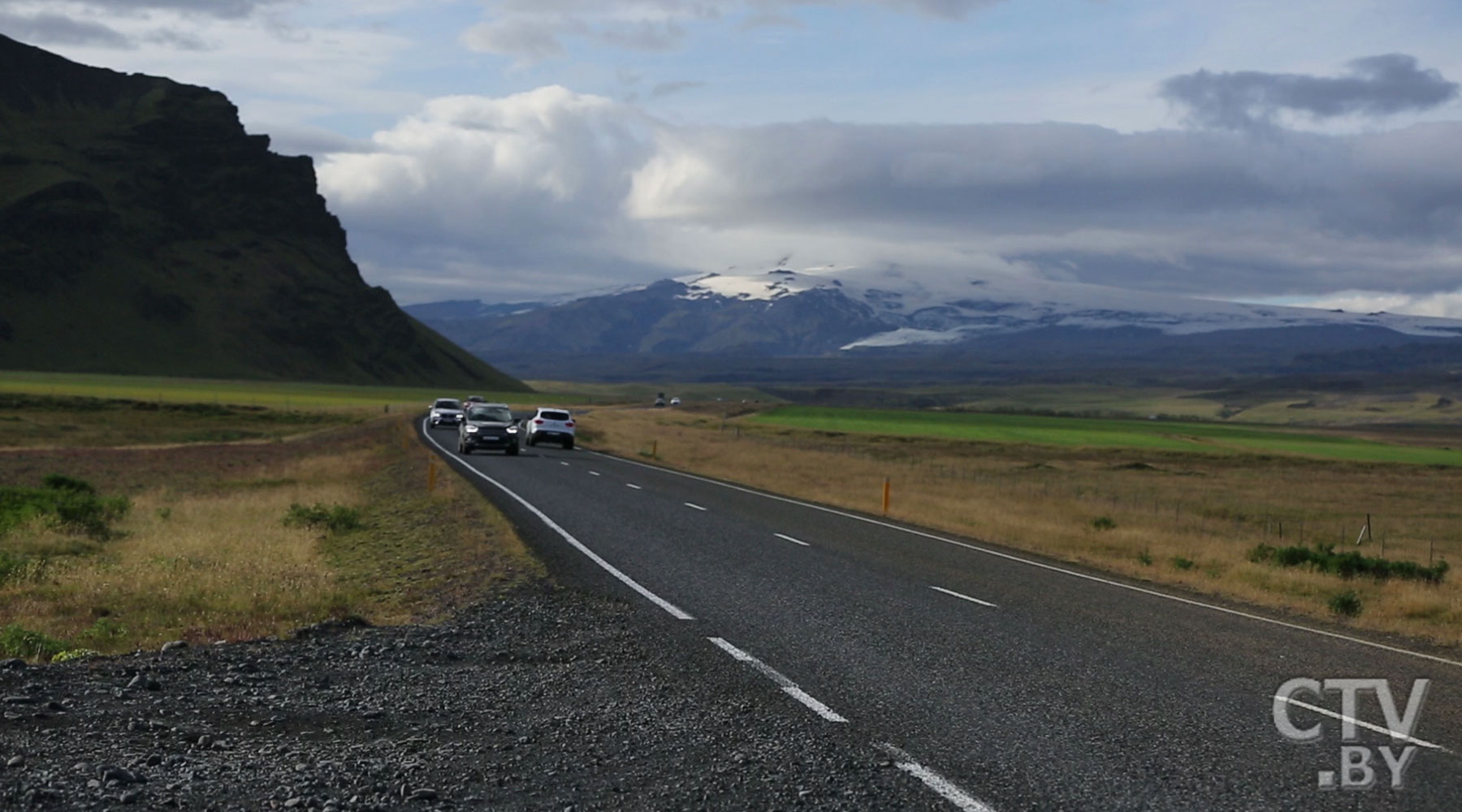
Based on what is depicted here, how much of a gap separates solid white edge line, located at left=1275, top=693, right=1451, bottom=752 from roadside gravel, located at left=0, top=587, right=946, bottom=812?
3622 millimetres

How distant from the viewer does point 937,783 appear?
727cm

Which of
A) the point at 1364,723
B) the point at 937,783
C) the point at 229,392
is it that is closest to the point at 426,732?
the point at 937,783

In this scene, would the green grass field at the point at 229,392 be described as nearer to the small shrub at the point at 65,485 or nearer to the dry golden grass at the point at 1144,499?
the dry golden grass at the point at 1144,499

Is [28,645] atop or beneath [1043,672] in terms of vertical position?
atop

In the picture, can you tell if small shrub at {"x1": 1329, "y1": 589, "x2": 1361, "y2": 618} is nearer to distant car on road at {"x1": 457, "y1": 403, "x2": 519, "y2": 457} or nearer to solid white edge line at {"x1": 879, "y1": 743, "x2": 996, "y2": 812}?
solid white edge line at {"x1": 879, "y1": 743, "x2": 996, "y2": 812}

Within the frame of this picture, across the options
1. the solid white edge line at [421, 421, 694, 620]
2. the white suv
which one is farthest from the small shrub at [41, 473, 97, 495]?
the white suv

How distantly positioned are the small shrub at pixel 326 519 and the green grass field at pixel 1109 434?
198 ft

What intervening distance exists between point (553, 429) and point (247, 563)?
115 ft

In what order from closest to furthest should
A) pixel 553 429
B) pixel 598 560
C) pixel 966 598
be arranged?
pixel 966 598
pixel 598 560
pixel 553 429

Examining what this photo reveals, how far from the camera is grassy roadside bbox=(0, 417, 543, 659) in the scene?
1277cm

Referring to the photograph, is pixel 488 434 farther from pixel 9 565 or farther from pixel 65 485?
pixel 9 565

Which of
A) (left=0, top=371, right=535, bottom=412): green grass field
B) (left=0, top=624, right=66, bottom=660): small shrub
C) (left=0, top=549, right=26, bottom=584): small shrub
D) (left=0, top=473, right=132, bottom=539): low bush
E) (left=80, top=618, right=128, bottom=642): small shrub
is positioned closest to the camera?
(left=0, top=624, right=66, bottom=660): small shrub

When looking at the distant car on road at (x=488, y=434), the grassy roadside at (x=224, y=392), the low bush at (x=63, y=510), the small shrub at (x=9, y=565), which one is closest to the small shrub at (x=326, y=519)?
the low bush at (x=63, y=510)

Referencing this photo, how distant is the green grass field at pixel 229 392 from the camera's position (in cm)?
10225
